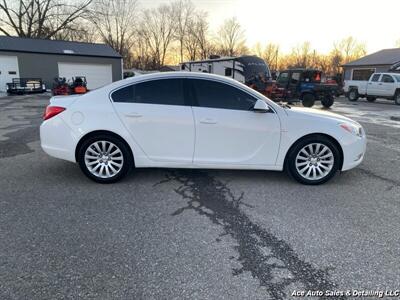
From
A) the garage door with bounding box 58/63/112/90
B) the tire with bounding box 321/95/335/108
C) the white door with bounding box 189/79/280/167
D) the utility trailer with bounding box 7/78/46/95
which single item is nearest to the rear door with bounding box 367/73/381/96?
the tire with bounding box 321/95/335/108

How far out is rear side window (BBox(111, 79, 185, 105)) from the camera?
15.0 ft

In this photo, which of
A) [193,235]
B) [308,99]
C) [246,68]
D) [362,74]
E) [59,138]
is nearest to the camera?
[193,235]

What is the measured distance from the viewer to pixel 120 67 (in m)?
33.4

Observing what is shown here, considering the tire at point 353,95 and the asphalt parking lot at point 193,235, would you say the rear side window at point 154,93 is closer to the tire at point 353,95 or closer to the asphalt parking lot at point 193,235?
the asphalt parking lot at point 193,235

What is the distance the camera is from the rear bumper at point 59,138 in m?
4.54

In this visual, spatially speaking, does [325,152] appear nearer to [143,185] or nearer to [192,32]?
[143,185]

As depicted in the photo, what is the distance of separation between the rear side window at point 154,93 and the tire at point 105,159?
0.63m

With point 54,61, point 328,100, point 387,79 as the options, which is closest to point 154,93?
point 328,100

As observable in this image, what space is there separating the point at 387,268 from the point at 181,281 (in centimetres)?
177

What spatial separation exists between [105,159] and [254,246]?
2.58m

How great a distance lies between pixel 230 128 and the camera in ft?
14.8

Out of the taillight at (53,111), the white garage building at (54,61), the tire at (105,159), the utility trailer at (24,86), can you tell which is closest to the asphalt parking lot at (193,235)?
the tire at (105,159)

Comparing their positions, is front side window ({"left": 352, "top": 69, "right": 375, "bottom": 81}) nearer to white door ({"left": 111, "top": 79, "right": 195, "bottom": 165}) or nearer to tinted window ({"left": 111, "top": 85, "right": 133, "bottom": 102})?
white door ({"left": 111, "top": 79, "right": 195, "bottom": 165})

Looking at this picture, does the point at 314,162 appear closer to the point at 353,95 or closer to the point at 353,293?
the point at 353,293
